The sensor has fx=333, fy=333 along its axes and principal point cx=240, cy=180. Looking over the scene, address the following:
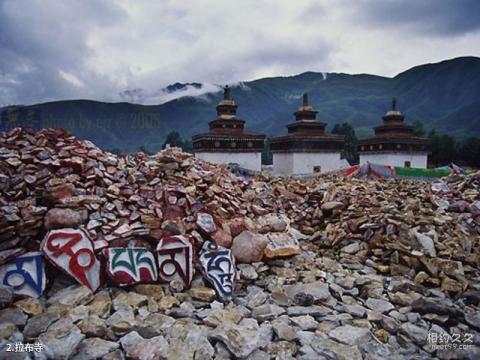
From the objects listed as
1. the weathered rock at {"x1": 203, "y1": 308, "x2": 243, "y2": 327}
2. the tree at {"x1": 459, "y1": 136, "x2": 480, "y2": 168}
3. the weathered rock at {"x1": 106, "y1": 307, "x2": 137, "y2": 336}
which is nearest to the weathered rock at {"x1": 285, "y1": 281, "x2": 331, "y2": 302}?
the weathered rock at {"x1": 203, "y1": 308, "x2": 243, "y2": 327}

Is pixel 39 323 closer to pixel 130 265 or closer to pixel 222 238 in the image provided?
pixel 130 265

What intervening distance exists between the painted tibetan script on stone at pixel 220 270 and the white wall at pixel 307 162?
24473 millimetres

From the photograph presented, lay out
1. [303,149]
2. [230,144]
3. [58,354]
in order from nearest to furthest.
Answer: [58,354] → [230,144] → [303,149]

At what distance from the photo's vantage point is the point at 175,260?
17.7 ft

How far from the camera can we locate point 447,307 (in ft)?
16.3

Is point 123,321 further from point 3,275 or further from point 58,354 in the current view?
point 3,275

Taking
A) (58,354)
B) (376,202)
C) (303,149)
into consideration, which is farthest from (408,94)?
(58,354)

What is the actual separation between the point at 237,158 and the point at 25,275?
2349 cm

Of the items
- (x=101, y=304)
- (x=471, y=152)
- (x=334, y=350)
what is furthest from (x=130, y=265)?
(x=471, y=152)

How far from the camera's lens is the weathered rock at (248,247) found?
19.9 ft

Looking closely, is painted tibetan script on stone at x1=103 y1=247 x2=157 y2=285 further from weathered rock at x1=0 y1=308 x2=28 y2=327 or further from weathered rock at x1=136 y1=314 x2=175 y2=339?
weathered rock at x1=0 y1=308 x2=28 y2=327

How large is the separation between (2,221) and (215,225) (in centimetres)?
334

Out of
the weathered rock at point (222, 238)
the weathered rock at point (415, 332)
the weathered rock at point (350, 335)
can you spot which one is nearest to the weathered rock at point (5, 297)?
the weathered rock at point (222, 238)

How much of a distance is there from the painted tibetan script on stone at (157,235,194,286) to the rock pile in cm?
2
